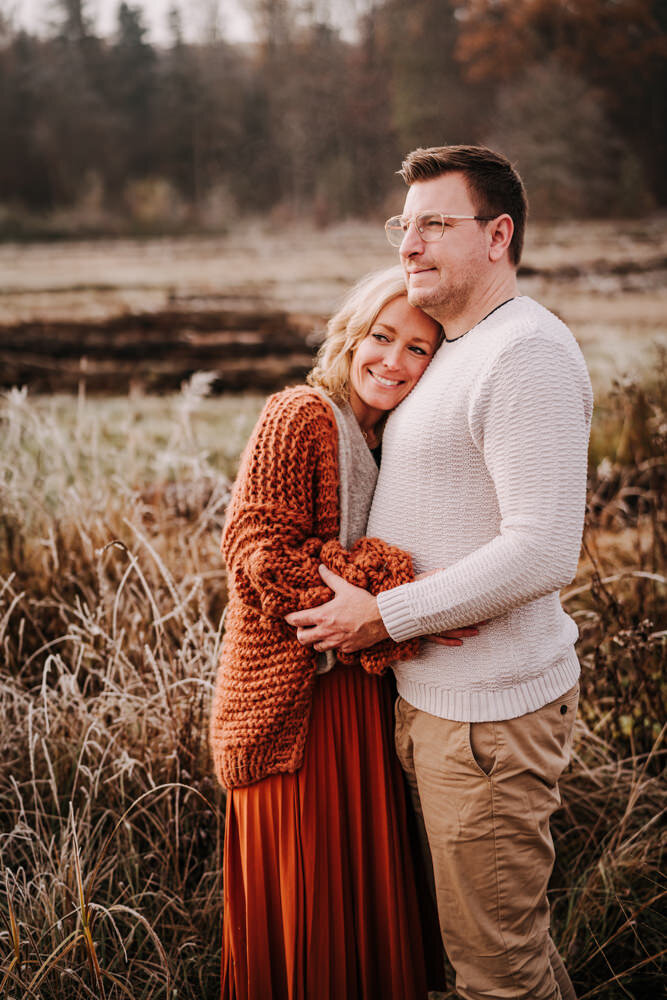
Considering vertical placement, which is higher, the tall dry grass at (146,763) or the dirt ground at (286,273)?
the dirt ground at (286,273)

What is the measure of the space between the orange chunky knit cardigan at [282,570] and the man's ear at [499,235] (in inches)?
19.7

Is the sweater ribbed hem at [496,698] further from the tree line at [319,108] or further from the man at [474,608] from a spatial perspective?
the tree line at [319,108]

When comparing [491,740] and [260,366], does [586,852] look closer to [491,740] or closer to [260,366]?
[491,740]

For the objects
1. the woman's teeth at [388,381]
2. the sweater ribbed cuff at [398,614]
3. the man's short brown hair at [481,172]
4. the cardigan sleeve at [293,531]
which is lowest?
the sweater ribbed cuff at [398,614]

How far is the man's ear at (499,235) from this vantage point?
1.53 meters

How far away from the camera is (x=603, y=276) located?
5551 millimetres

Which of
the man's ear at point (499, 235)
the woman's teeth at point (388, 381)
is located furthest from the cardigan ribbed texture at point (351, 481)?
the man's ear at point (499, 235)

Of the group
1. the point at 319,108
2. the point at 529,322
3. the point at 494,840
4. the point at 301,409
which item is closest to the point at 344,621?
the point at 301,409

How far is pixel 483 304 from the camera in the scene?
1.54 m

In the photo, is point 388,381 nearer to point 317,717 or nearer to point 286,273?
point 317,717

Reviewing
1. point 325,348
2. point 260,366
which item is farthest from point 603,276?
point 325,348

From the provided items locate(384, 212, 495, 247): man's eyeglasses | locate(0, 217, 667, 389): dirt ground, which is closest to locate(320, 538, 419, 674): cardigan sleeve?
locate(384, 212, 495, 247): man's eyeglasses

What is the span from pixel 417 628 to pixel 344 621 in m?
0.15

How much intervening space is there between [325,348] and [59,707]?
153 centimetres
